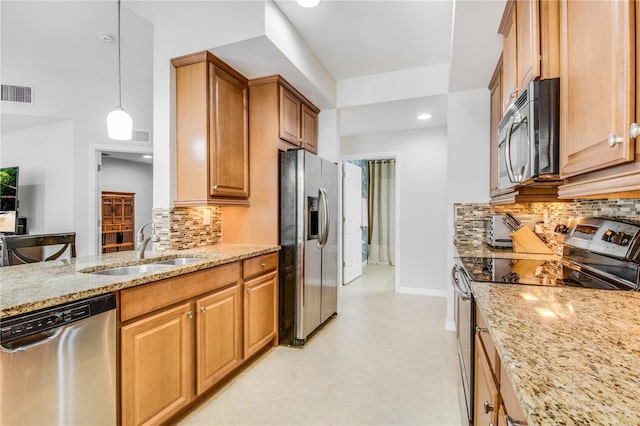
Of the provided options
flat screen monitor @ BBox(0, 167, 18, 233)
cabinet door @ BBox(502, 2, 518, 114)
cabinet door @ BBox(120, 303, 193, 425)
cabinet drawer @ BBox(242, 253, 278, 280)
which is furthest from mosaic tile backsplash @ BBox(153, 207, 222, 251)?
flat screen monitor @ BBox(0, 167, 18, 233)

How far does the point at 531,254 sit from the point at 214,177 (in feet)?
7.92

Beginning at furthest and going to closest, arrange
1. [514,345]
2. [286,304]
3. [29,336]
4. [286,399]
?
[286,304] < [286,399] < [29,336] < [514,345]

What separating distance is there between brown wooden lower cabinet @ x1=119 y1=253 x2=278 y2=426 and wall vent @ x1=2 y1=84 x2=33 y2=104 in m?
3.53

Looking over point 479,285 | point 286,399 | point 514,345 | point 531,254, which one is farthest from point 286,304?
point 514,345

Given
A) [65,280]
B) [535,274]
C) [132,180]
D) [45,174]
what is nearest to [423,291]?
[535,274]

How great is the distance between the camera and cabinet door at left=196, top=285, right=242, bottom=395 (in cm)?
186

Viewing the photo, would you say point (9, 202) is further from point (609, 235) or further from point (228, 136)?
point (609, 235)

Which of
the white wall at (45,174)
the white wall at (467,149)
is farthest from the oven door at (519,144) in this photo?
the white wall at (45,174)

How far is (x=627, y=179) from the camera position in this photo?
771mm

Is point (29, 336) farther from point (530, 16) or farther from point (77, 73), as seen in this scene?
point (77, 73)

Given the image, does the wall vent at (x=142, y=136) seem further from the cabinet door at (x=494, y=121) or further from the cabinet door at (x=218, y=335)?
the cabinet door at (x=494, y=121)

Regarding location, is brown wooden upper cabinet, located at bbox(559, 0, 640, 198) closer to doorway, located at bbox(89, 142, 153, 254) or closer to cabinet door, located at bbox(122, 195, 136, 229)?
doorway, located at bbox(89, 142, 153, 254)

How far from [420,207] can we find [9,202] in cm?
531

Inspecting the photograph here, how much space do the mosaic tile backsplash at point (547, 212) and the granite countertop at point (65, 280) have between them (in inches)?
84.2
